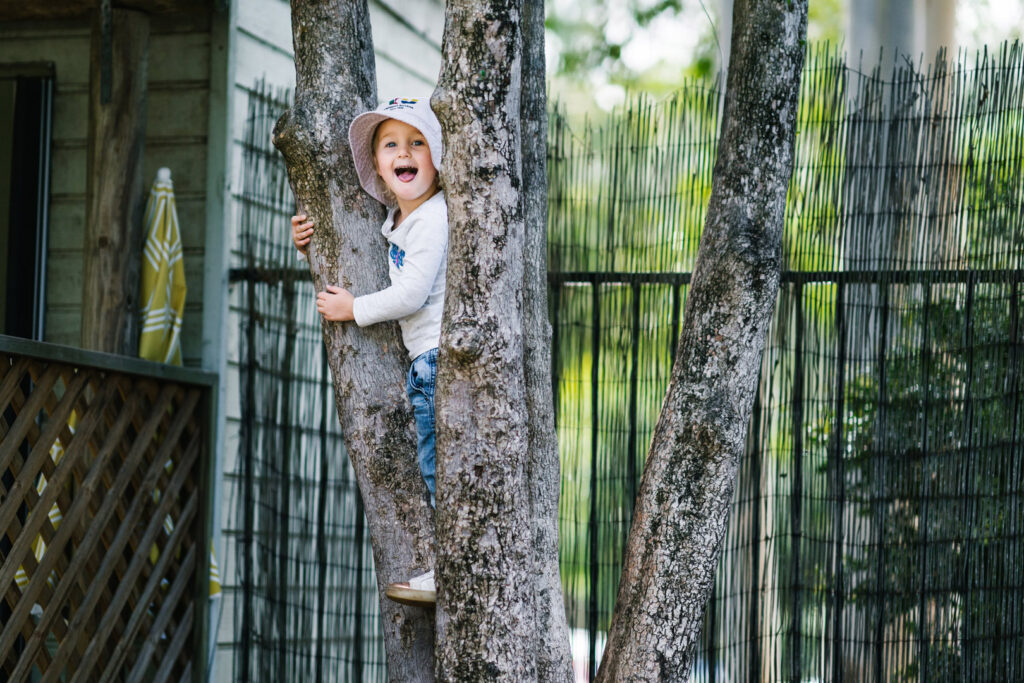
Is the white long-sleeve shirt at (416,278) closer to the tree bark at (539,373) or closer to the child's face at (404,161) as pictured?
the child's face at (404,161)

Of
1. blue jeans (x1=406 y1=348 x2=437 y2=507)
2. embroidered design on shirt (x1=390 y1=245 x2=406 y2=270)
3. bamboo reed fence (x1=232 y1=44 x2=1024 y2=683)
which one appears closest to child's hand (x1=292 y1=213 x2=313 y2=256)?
embroidered design on shirt (x1=390 y1=245 x2=406 y2=270)

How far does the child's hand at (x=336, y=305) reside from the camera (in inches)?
90.2

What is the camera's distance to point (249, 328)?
4152 millimetres

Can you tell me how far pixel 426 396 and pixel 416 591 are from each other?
0.65 meters

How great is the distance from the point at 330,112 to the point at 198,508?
7.32ft

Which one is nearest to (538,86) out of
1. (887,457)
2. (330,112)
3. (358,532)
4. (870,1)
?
(330,112)

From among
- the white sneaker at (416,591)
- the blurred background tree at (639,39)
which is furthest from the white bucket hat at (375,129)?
the blurred background tree at (639,39)

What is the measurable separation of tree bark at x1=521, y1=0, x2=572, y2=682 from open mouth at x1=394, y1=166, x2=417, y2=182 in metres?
0.40

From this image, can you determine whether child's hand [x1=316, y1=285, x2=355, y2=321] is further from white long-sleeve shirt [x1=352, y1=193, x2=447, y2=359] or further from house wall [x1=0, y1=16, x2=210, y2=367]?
house wall [x1=0, y1=16, x2=210, y2=367]

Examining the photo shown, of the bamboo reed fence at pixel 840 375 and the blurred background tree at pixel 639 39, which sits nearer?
the bamboo reed fence at pixel 840 375

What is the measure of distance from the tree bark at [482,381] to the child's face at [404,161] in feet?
1.94

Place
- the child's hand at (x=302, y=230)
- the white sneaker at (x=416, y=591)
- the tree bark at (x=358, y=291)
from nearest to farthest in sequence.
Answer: the white sneaker at (x=416, y=591), the tree bark at (x=358, y=291), the child's hand at (x=302, y=230)

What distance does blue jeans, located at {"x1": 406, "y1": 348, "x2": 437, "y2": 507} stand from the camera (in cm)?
265

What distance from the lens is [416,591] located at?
84.0 inches
